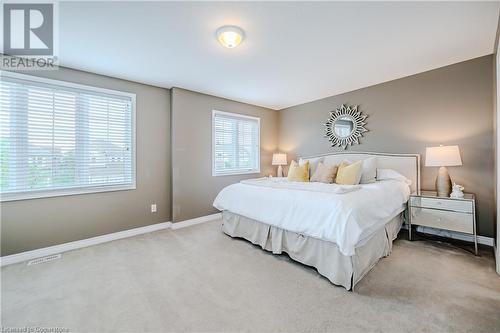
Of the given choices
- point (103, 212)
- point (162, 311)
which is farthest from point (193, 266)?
point (103, 212)

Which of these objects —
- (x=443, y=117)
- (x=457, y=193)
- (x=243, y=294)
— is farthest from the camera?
(x=443, y=117)

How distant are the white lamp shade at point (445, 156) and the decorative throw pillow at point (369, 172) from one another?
0.66 meters

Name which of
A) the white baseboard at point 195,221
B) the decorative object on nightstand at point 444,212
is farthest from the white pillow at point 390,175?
the white baseboard at point 195,221

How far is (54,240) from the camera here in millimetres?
2676

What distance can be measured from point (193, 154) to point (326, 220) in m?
2.66

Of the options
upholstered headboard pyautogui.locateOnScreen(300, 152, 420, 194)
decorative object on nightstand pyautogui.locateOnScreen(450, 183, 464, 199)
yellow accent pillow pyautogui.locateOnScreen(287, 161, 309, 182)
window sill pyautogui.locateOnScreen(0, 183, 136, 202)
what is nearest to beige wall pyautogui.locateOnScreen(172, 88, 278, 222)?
window sill pyautogui.locateOnScreen(0, 183, 136, 202)

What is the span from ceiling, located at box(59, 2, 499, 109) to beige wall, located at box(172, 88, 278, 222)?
501 mm

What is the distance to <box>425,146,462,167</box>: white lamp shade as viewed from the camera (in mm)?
2580

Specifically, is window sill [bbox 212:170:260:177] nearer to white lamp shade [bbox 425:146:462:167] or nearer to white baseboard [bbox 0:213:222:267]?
white baseboard [bbox 0:213:222:267]

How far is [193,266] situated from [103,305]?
812 millimetres

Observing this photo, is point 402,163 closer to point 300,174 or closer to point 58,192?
point 300,174

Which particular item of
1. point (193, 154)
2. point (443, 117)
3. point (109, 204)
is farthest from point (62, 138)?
point (443, 117)

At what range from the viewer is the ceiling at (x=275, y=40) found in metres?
1.80

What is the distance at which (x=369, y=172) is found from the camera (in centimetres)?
317
